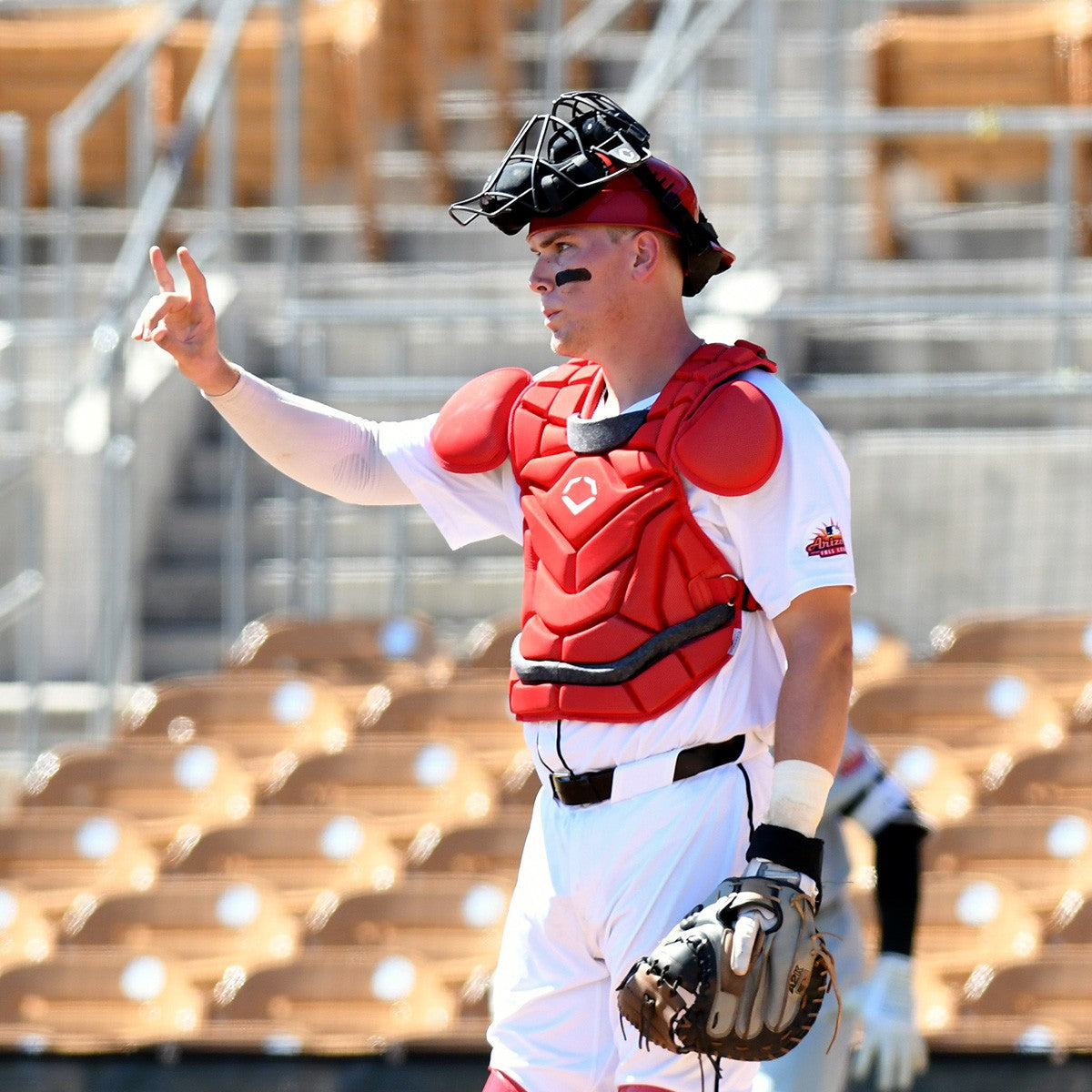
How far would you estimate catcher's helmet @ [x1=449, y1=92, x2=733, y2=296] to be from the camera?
3039mm

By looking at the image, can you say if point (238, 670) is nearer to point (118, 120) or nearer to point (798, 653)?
point (118, 120)

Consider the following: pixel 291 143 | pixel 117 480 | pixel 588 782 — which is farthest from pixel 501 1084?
pixel 291 143

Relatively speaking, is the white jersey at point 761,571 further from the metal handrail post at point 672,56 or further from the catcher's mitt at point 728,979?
the metal handrail post at point 672,56

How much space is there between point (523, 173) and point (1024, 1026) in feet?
10.3

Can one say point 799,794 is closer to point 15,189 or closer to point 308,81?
point 15,189

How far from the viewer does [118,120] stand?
10586 mm

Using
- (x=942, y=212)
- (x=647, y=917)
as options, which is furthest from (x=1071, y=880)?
(x=942, y=212)

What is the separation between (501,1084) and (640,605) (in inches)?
26.7

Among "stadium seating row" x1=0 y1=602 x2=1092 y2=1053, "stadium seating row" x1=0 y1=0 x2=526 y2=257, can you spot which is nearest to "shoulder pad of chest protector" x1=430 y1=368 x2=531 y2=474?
"stadium seating row" x1=0 y1=602 x2=1092 y2=1053

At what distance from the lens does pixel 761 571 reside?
2.96 meters

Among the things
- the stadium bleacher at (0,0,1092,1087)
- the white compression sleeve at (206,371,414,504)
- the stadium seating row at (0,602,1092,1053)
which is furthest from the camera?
the stadium bleacher at (0,0,1092,1087)

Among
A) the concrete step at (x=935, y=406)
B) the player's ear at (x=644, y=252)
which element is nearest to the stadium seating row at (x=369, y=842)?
the concrete step at (x=935, y=406)

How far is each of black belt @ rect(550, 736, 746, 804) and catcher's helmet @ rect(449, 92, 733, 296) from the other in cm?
69

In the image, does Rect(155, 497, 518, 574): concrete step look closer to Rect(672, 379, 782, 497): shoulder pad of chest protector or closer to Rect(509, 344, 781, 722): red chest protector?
Rect(509, 344, 781, 722): red chest protector
